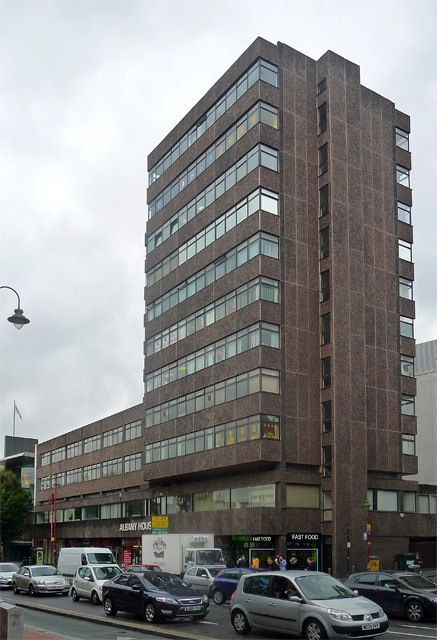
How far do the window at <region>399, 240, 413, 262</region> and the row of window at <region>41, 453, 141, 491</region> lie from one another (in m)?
29.8

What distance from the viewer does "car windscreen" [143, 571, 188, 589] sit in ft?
81.8

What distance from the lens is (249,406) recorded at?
4759 cm

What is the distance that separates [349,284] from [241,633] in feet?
107

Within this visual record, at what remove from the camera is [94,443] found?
8188cm

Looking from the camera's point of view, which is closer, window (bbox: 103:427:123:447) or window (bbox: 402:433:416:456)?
window (bbox: 402:433:416:456)

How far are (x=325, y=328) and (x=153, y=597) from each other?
29.0 metres

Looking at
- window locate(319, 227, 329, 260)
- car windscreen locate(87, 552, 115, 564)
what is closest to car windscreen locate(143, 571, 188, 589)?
car windscreen locate(87, 552, 115, 564)

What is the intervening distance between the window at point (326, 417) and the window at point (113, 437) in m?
30.6

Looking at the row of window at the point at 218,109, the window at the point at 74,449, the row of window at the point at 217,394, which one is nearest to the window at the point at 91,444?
the window at the point at 74,449

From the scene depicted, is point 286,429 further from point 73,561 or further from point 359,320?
point 73,561

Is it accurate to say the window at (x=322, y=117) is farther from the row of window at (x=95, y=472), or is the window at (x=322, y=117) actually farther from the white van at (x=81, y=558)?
the row of window at (x=95, y=472)

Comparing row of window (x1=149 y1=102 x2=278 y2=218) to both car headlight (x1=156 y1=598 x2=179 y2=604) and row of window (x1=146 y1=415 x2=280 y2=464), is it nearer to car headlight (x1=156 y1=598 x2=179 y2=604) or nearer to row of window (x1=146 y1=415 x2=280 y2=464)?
row of window (x1=146 y1=415 x2=280 y2=464)

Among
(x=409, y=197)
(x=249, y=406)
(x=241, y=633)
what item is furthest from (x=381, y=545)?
(x=241, y=633)

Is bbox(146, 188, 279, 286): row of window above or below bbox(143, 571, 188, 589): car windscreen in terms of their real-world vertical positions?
above
